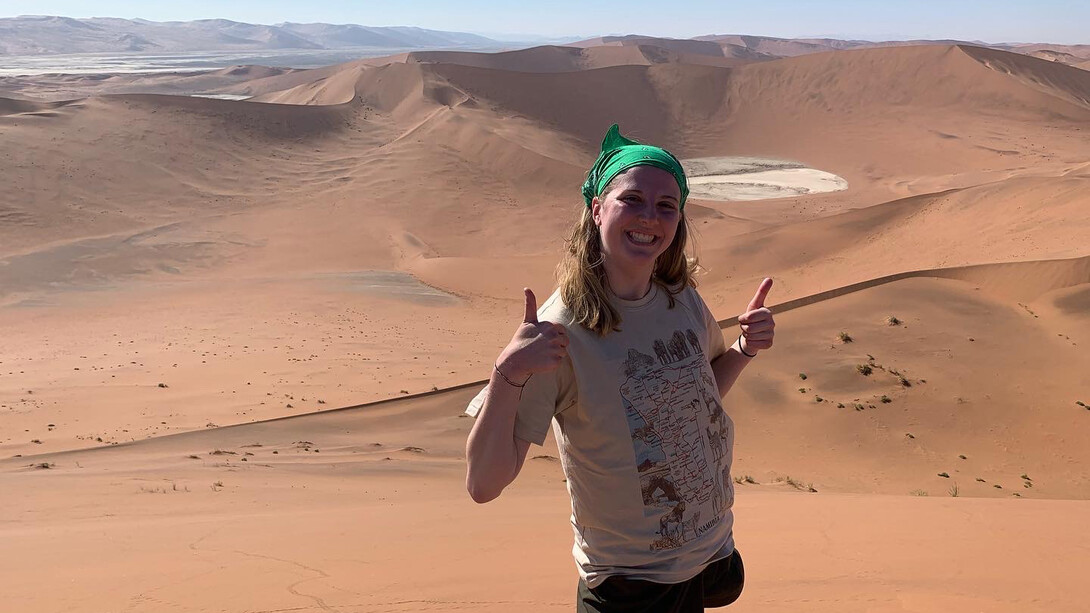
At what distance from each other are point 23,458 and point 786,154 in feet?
127

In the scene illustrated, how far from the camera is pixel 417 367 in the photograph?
12.1 meters

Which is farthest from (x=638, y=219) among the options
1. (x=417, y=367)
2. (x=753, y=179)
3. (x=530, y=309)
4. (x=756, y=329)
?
(x=753, y=179)

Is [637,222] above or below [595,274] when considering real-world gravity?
above

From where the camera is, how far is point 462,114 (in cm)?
3909

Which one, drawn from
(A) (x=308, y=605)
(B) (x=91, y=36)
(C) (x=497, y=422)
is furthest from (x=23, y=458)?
(B) (x=91, y=36)

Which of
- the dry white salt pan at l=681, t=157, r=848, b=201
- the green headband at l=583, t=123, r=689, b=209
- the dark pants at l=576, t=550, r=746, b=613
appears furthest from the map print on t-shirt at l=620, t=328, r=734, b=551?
the dry white salt pan at l=681, t=157, r=848, b=201

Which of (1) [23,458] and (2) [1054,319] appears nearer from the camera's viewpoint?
(1) [23,458]

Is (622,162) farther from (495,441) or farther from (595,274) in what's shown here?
(495,441)

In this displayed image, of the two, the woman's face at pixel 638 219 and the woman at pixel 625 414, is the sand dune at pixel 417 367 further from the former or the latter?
the woman's face at pixel 638 219

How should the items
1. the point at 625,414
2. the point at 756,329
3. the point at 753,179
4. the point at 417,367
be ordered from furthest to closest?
the point at 753,179
the point at 417,367
the point at 756,329
the point at 625,414

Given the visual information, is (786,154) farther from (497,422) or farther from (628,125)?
(497,422)

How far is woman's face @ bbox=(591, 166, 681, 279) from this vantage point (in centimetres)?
202

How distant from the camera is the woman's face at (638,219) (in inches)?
79.5

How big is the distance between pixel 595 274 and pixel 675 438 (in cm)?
44
